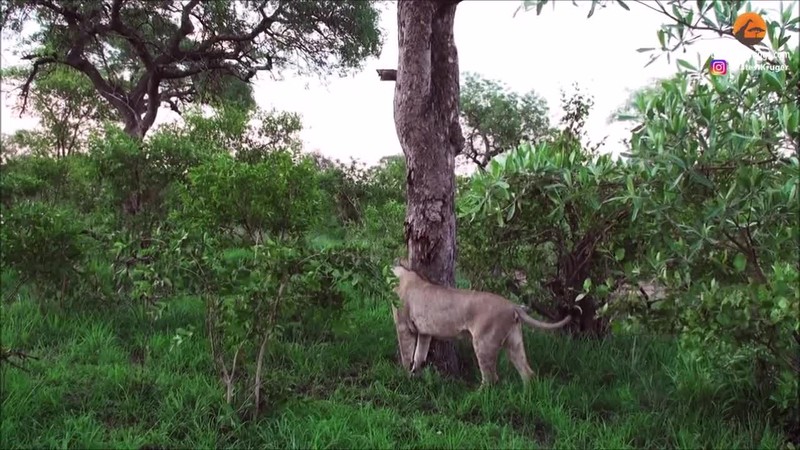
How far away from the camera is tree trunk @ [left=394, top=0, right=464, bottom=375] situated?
18.5 feet

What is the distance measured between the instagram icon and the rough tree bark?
2199 millimetres

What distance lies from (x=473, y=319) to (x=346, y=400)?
3.68 feet

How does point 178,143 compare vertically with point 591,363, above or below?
above

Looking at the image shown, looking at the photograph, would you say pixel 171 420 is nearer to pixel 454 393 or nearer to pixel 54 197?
pixel 454 393

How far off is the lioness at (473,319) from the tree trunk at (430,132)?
287 millimetres

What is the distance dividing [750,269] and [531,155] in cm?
157

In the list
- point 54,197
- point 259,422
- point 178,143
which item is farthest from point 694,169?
point 54,197

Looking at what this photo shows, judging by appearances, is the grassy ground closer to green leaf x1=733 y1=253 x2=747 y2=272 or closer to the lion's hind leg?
the lion's hind leg

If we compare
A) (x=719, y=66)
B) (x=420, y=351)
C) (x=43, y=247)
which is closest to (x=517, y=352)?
(x=420, y=351)

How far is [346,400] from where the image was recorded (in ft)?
16.4

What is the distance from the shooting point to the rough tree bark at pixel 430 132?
5648 mm

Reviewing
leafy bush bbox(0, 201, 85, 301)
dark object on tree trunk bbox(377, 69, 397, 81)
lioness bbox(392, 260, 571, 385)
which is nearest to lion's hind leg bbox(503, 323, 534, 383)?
lioness bbox(392, 260, 571, 385)

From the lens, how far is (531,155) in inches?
191

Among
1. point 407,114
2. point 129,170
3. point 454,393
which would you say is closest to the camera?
point 454,393
